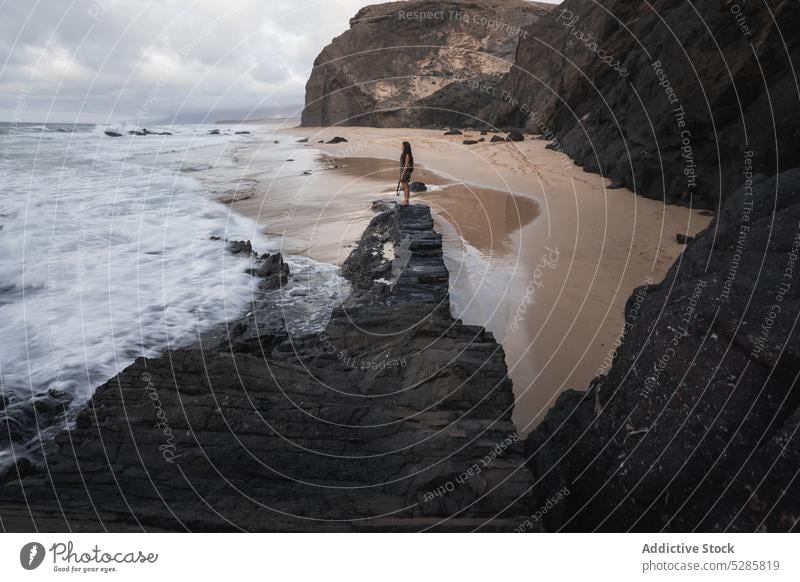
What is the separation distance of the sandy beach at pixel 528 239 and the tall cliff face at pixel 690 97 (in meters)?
1.03

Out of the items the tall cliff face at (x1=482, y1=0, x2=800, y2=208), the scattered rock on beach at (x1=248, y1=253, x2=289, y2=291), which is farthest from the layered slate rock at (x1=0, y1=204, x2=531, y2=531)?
the tall cliff face at (x1=482, y1=0, x2=800, y2=208)

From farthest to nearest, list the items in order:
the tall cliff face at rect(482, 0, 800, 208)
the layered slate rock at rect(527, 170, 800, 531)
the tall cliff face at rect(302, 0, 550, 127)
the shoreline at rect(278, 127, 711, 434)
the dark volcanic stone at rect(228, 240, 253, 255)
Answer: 1. the tall cliff face at rect(302, 0, 550, 127)
2. the tall cliff face at rect(482, 0, 800, 208)
3. the dark volcanic stone at rect(228, 240, 253, 255)
4. the shoreline at rect(278, 127, 711, 434)
5. the layered slate rock at rect(527, 170, 800, 531)

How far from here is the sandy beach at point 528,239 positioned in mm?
5402

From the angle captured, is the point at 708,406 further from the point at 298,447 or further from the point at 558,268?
the point at 558,268

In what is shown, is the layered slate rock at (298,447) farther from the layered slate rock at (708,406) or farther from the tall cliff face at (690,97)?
the tall cliff face at (690,97)

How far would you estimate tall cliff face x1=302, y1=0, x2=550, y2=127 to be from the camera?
162 ft

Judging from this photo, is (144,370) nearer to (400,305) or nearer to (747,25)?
(400,305)

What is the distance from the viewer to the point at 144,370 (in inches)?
145

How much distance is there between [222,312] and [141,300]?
1.61m

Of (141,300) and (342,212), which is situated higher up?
(342,212)
